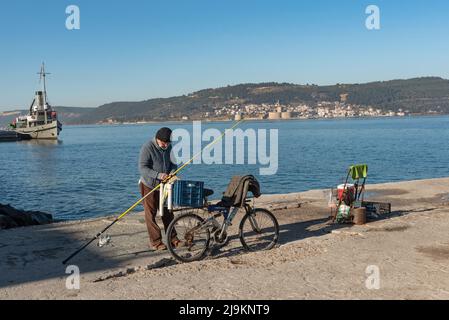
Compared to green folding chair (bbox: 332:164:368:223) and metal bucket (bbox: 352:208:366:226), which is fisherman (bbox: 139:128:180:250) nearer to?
green folding chair (bbox: 332:164:368:223)

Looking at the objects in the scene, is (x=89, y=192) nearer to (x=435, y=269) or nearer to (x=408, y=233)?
(x=408, y=233)

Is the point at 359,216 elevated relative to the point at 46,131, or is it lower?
lower

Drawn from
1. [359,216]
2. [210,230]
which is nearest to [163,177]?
[210,230]

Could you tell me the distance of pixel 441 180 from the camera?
16000 millimetres

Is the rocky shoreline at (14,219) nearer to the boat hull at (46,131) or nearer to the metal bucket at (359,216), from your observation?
the metal bucket at (359,216)

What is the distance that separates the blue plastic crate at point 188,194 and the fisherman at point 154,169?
0.49 metres

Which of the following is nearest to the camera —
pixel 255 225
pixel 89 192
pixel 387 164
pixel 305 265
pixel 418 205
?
pixel 305 265

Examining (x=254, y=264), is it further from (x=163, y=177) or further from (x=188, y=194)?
(x=163, y=177)

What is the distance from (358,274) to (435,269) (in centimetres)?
106

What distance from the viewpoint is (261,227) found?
313 inches

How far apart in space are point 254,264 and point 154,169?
2093 mm

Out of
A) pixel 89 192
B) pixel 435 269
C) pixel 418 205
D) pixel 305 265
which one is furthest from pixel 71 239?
pixel 89 192

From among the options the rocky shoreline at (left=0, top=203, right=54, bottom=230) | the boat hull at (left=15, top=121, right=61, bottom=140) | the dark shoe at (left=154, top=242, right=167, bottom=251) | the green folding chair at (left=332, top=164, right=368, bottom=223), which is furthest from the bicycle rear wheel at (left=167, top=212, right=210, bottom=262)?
the boat hull at (left=15, top=121, right=61, bottom=140)

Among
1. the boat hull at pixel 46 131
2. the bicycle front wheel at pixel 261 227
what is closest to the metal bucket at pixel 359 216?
the bicycle front wheel at pixel 261 227
